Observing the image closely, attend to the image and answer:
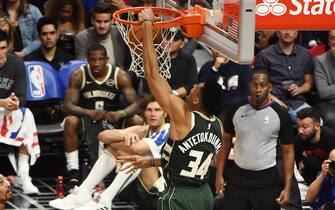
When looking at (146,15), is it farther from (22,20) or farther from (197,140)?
(22,20)

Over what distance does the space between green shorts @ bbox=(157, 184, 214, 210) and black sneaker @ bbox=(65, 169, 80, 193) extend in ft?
10.5

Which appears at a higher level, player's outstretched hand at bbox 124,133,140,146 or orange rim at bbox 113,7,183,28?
orange rim at bbox 113,7,183,28

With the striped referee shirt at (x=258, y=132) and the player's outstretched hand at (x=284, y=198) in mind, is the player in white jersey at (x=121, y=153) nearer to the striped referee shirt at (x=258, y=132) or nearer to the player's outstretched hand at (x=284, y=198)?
the striped referee shirt at (x=258, y=132)

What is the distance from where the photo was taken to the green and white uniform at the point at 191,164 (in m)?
8.68

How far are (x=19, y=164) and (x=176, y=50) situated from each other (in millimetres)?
2324

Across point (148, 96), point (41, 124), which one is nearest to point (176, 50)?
point (148, 96)

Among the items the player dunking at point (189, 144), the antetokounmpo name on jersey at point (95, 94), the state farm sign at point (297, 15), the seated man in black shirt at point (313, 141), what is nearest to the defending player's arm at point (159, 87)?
the player dunking at point (189, 144)

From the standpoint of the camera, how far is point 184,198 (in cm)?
891

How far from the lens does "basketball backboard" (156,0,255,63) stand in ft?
24.4

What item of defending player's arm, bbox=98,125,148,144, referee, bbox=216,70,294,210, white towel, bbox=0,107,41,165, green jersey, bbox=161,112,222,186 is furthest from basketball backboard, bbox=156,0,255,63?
white towel, bbox=0,107,41,165

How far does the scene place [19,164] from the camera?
12.0 m

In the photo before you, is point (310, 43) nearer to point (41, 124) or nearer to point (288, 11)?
point (41, 124)

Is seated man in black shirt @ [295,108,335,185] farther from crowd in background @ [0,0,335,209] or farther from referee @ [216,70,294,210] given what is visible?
referee @ [216,70,294,210]

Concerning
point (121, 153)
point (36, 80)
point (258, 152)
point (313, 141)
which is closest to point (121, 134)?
point (121, 153)
